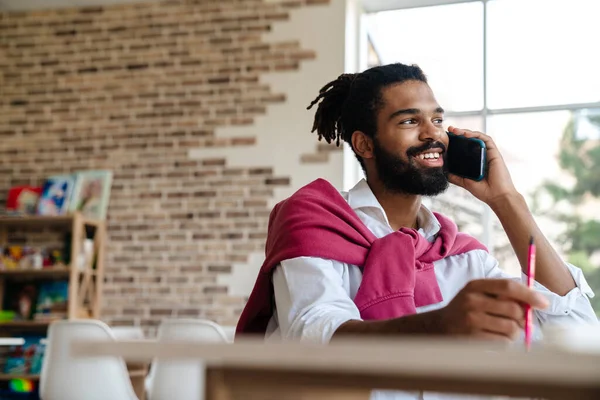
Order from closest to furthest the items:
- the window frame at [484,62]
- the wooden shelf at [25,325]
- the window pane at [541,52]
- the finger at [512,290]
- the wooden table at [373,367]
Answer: the wooden table at [373,367] < the finger at [512,290] < the wooden shelf at [25,325] < the window frame at [484,62] < the window pane at [541,52]

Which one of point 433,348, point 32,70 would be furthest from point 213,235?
point 433,348

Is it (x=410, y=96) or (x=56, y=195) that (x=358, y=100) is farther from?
(x=56, y=195)

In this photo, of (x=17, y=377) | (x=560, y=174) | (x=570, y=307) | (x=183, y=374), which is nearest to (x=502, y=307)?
(x=570, y=307)

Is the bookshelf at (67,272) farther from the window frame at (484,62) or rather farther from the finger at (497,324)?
the finger at (497,324)

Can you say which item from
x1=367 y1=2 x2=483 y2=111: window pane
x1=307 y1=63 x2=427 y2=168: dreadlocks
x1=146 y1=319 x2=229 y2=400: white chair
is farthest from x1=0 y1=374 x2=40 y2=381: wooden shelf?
x1=307 y1=63 x2=427 y2=168: dreadlocks

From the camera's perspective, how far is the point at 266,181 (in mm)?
5629

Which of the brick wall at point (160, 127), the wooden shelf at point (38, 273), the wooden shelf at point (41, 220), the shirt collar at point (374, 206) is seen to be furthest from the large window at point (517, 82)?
the shirt collar at point (374, 206)

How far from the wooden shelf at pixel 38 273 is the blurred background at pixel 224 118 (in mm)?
102

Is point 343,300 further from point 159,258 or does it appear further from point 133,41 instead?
point 133,41

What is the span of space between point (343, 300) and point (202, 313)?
4.24 m

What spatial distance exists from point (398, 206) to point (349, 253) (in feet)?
1.04

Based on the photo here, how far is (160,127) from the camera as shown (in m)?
5.96

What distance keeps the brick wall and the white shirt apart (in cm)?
363

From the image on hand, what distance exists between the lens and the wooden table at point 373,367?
48 centimetres
